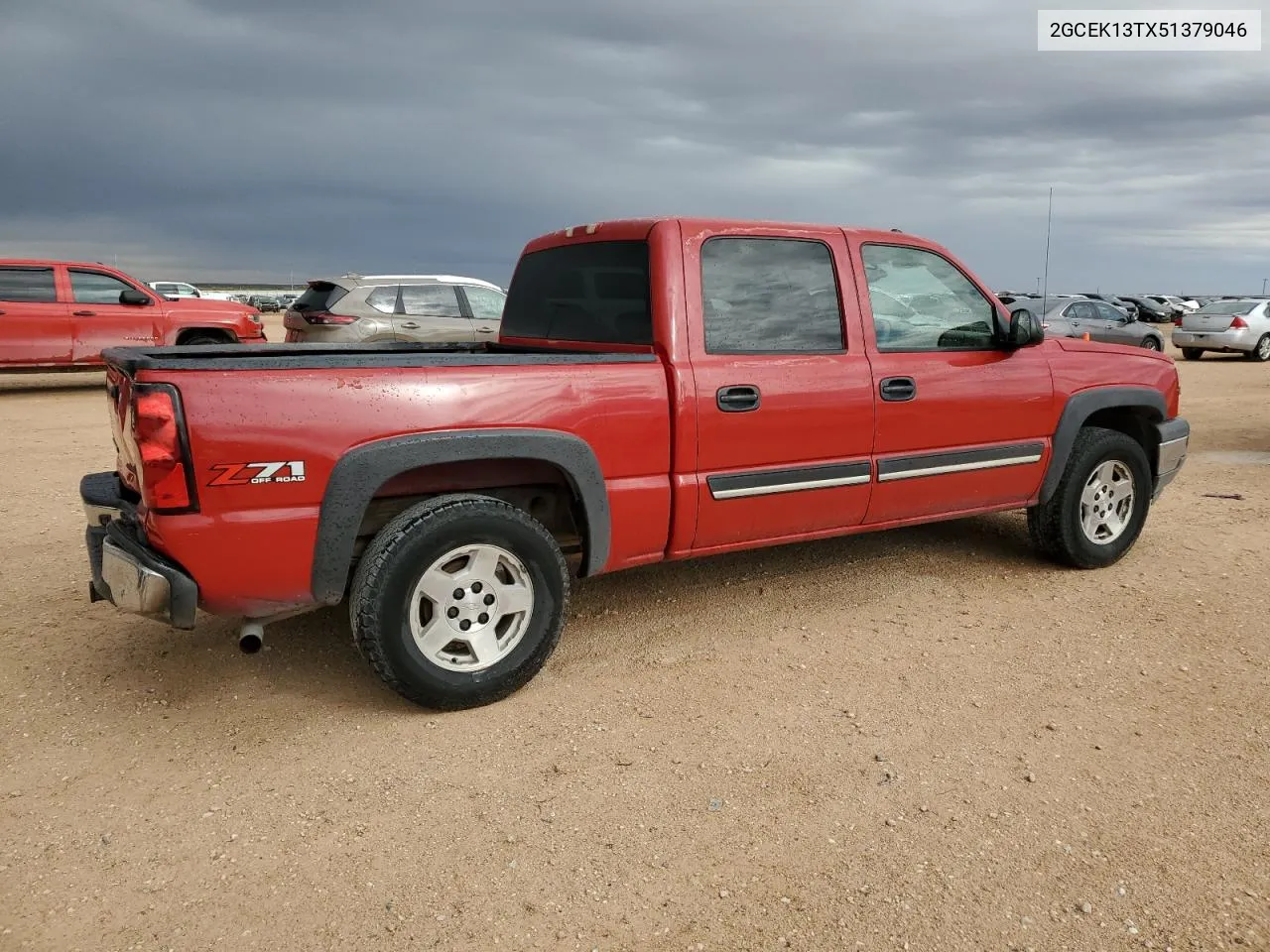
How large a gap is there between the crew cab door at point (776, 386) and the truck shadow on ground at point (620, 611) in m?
0.66

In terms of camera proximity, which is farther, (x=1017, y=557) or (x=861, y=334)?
(x=1017, y=557)

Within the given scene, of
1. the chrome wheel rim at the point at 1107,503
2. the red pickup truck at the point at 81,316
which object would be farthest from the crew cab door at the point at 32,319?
the chrome wheel rim at the point at 1107,503

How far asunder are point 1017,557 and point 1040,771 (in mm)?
2477

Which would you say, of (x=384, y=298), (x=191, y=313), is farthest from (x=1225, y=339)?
Result: (x=191, y=313)

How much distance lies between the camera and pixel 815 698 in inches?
140

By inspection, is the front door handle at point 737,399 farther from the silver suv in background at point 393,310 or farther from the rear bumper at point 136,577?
the silver suv in background at point 393,310

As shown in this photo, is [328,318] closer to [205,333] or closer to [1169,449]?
[205,333]

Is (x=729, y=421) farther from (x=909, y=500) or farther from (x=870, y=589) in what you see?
(x=870, y=589)

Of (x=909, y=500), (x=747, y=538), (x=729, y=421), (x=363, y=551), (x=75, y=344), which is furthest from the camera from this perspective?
(x=75, y=344)

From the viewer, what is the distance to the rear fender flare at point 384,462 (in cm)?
312

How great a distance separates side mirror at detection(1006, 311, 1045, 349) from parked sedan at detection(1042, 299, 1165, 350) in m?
14.4

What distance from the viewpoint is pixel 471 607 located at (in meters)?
3.41

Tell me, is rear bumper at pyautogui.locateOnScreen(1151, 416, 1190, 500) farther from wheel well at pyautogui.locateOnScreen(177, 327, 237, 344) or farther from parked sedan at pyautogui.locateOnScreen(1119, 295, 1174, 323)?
parked sedan at pyautogui.locateOnScreen(1119, 295, 1174, 323)

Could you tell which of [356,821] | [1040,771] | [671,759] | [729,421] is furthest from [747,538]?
[356,821]
